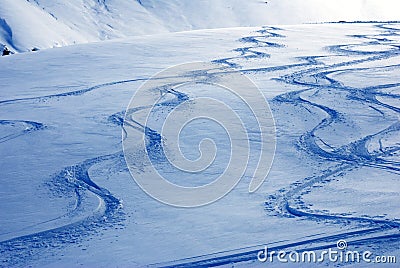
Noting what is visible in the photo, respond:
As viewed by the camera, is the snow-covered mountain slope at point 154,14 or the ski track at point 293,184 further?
the snow-covered mountain slope at point 154,14

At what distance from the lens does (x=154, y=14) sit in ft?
68.9

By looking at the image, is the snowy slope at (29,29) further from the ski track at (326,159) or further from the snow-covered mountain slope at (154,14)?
the ski track at (326,159)

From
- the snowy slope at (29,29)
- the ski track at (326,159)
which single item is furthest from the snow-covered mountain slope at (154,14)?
the ski track at (326,159)

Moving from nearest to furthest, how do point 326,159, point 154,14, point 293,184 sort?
point 293,184 → point 326,159 → point 154,14

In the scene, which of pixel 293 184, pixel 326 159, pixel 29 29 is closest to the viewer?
pixel 293 184

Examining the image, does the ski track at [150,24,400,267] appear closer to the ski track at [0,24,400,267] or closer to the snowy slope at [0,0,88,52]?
the ski track at [0,24,400,267]

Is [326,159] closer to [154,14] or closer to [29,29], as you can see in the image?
[29,29]

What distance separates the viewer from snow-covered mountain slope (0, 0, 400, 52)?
18536 millimetres

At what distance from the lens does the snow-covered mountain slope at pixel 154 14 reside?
1854 centimetres

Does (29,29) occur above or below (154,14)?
below

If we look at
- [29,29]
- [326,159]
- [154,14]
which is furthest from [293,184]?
[154,14]

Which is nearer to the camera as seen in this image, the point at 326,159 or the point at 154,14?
the point at 326,159

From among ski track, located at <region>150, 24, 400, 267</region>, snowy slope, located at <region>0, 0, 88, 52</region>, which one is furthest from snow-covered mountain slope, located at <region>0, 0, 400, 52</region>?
ski track, located at <region>150, 24, 400, 267</region>

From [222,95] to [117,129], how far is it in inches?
50.4
